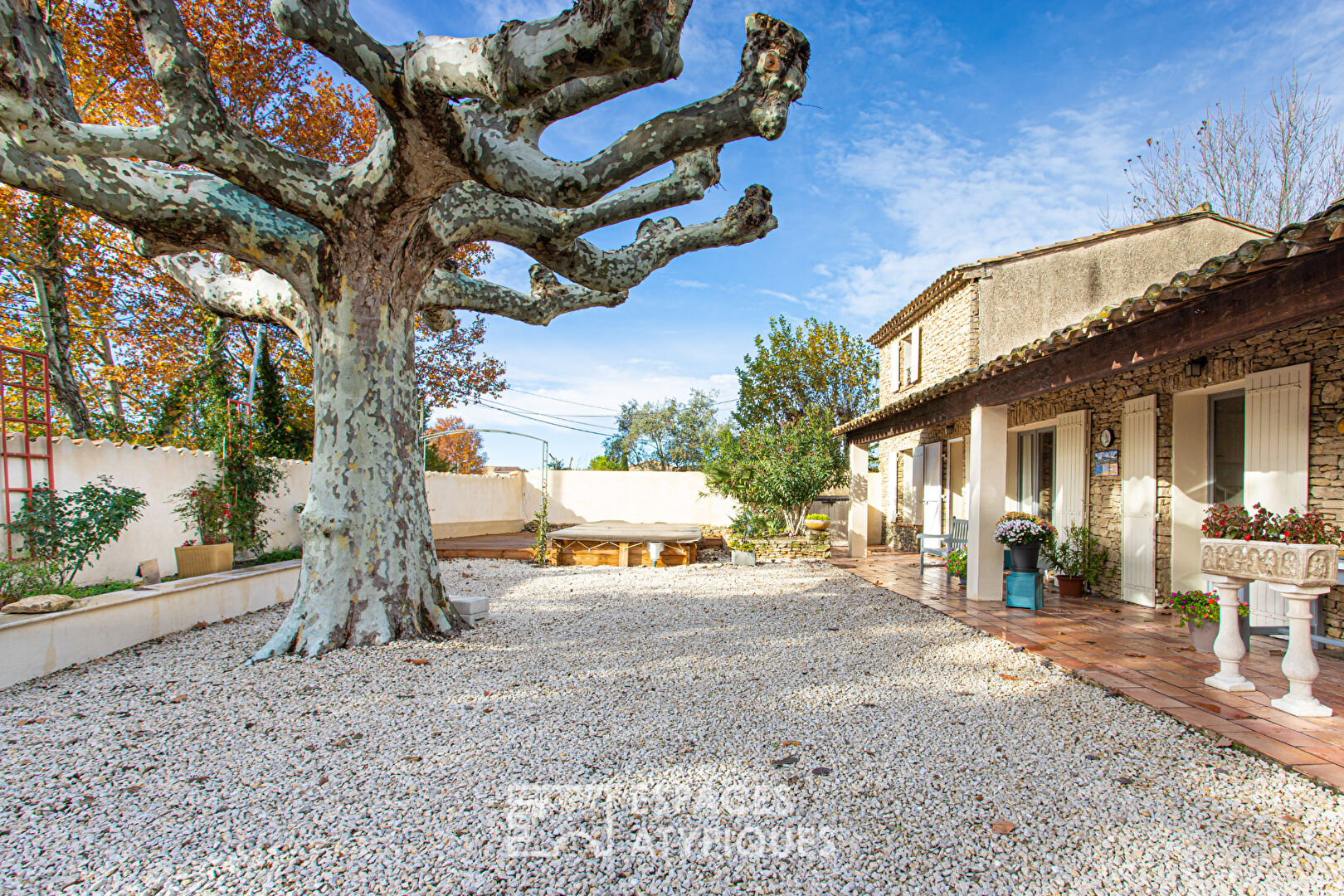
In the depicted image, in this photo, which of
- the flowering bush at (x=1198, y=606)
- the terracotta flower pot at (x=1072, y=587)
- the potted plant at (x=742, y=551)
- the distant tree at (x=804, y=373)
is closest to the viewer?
the flowering bush at (x=1198, y=606)

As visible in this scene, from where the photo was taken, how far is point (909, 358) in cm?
1380

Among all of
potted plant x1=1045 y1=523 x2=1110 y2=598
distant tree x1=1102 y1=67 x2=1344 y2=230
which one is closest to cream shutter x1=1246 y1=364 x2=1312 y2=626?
potted plant x1=1045 y1=523 x2=1110 y2=598

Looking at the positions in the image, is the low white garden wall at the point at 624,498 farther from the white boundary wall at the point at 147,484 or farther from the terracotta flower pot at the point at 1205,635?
the terracotta flower pot at the point at 1205,635

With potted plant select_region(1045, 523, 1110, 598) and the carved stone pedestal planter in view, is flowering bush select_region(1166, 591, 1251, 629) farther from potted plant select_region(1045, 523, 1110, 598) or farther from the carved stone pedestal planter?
potted plant select_region(1045, 523, 1110, 598)

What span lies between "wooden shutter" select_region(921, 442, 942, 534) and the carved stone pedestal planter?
7880mm

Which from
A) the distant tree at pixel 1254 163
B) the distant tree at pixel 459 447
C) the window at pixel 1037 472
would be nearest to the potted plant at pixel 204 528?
the window at pixel 1037 472

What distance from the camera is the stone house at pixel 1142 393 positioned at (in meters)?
3.62

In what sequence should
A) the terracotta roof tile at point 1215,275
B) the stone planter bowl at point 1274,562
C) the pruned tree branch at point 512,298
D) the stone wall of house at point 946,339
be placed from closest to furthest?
the terracotta roof tile at point 1215,275 < the stone planter bowl at point 1274,562 < the pruned tree branch at point 512,298 < the stone wall of house at point 946,339

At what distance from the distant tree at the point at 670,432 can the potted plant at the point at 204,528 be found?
27859 mm

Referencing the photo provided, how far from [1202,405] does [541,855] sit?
7109 millimetres

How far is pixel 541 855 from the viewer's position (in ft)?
7.19

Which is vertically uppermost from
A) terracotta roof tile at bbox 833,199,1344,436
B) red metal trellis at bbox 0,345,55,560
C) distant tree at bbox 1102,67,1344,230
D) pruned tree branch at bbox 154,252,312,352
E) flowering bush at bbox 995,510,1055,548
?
distant tree at bbox 1102,67,1344,230

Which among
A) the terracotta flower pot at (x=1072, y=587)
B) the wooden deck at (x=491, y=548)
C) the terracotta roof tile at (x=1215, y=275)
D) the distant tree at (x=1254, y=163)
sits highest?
the distant tree at (x=1254, y=163)

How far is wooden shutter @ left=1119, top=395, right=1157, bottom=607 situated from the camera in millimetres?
6523
